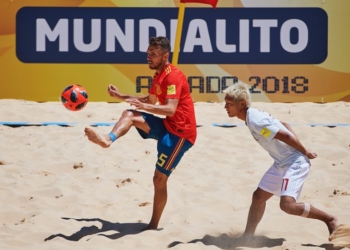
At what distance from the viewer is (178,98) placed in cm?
573

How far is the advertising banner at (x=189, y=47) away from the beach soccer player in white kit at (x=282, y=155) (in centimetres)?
579

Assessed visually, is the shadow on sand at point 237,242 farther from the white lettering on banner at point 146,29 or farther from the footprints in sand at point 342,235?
the white lettering on banner at point 146,29

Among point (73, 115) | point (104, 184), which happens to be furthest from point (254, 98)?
point (104, 184)

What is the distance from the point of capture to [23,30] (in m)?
11.2

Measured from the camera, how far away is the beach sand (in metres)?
5.67

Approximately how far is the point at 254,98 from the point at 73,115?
300cm

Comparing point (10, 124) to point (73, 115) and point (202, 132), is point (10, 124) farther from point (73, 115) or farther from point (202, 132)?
point (202, 132)

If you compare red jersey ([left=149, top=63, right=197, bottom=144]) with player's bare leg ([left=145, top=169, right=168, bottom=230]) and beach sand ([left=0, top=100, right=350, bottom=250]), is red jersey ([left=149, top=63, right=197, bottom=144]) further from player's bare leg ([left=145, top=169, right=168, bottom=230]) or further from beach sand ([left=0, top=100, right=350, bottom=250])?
beach sand ([left=0, top=100, right=350, bottom=250])

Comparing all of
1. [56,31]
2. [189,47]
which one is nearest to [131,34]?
[189,47]

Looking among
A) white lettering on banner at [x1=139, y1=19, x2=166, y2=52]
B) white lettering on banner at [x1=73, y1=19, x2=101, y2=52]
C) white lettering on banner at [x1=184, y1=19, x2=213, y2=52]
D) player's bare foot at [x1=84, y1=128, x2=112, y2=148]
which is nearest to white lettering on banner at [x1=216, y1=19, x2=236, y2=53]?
white lettering on banner at [x1=184, y1=19, x2=213, y2=52]

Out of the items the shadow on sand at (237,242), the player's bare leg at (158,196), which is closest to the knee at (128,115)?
the player's bare leg at (158,196)

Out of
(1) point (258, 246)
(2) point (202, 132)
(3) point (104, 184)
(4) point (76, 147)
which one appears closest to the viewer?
(1) point (258, 246)

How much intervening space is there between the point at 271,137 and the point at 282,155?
0.75 feet

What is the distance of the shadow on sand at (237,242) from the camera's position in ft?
18.0
